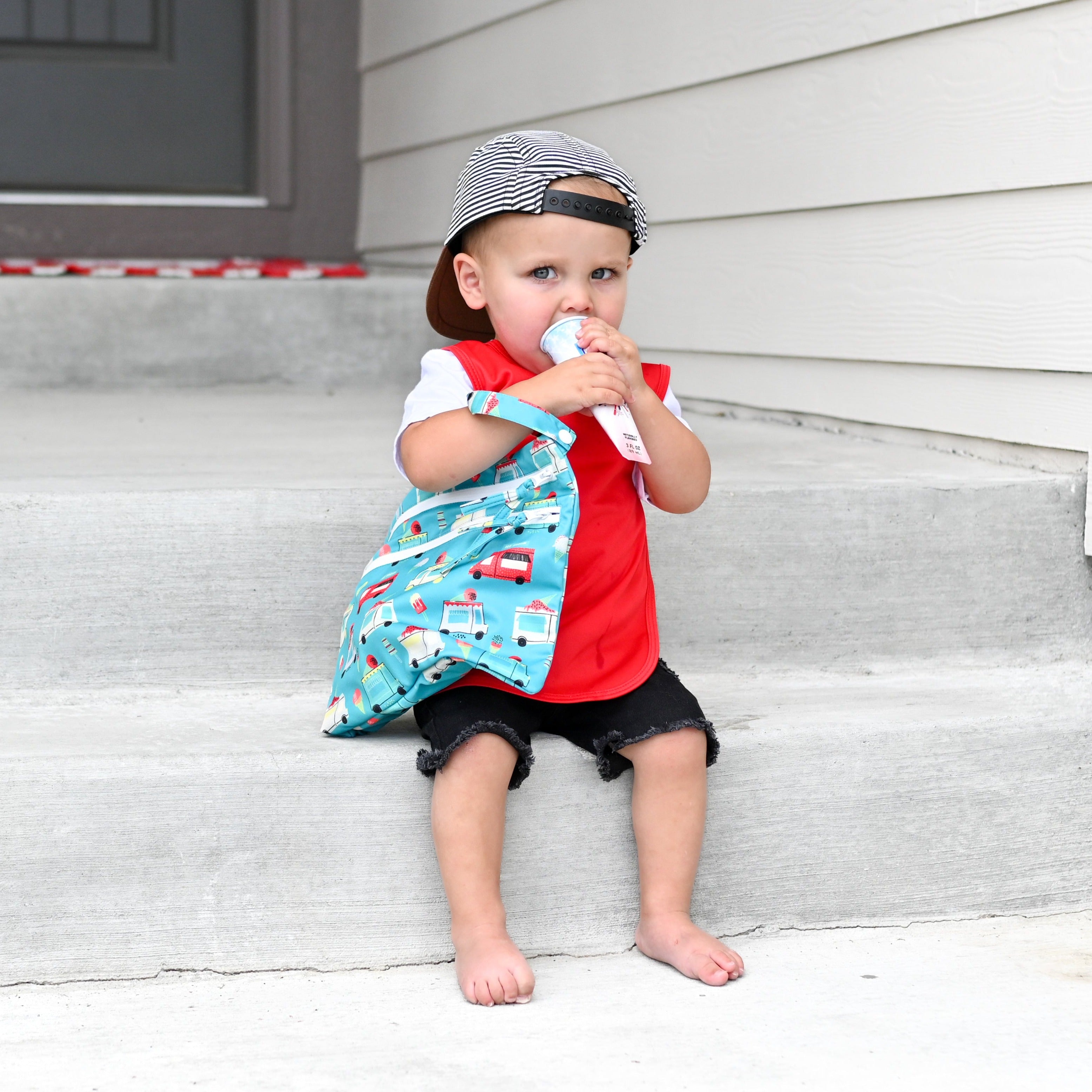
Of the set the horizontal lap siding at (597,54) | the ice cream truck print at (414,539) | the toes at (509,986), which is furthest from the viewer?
the horizontal lap siding at (597,54)

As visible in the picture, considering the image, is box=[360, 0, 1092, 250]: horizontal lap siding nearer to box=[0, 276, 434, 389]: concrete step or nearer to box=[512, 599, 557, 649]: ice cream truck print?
box=[0, 276, 434, 389]: concrete step

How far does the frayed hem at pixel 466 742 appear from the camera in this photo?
5.24 ft

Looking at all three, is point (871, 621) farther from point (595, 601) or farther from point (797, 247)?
point (797, 247)

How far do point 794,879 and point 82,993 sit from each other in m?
0.86

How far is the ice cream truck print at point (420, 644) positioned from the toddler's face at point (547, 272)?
0.36 metres

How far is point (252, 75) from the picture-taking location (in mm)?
4297

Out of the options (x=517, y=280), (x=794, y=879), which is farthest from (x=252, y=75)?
(x=794, y=879)

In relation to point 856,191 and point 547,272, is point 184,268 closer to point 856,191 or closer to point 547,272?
point 856,191

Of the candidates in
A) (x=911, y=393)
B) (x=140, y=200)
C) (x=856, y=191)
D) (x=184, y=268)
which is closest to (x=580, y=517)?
(x=911, y=393)

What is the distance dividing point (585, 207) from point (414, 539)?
0.45 metres

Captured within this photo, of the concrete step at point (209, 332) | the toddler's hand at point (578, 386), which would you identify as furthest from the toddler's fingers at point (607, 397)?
the concrete step at point (209, 332)

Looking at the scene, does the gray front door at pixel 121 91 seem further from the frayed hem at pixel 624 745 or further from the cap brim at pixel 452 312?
the frayed hem at pixel 624 745

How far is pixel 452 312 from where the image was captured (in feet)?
5.94

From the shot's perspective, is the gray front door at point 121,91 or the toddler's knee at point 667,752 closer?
the toddler's knee at point 667,752
